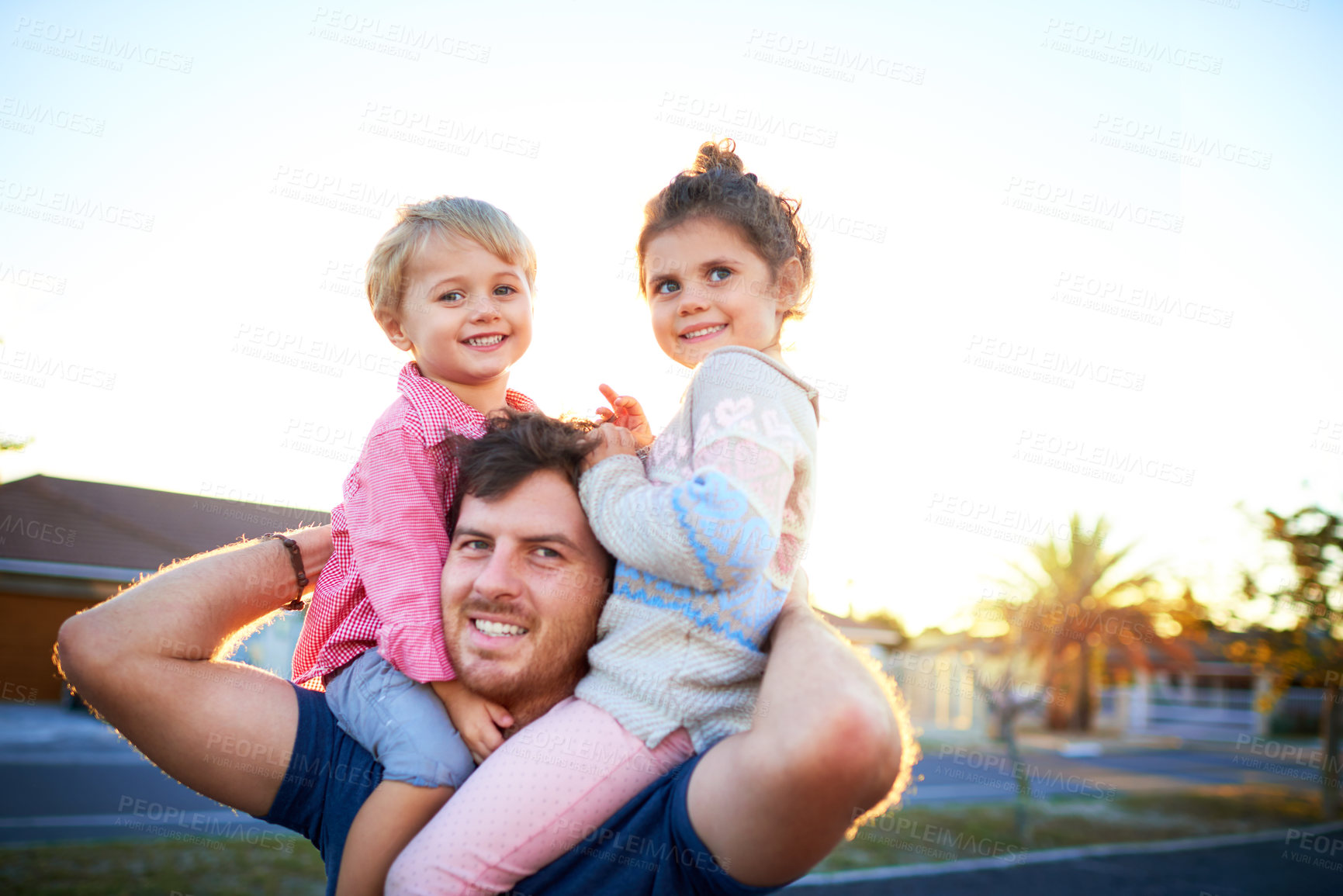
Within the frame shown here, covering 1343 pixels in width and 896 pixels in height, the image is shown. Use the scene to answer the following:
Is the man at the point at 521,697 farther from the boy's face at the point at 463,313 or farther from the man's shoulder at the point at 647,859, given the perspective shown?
the boy's face at the point at 463,313

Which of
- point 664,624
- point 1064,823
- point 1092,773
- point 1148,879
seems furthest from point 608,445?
point 1092,773

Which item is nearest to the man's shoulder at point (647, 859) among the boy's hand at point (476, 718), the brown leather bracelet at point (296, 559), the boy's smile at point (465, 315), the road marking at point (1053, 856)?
the boy's hand at point (476, 718)

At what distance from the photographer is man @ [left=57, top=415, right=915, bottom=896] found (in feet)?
5.30

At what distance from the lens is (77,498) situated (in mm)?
21953

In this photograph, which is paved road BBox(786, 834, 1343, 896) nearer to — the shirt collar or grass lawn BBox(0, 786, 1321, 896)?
grass lawn BBox(0, 786, 1321, 896)

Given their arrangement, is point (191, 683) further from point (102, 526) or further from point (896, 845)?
point (102, 526)

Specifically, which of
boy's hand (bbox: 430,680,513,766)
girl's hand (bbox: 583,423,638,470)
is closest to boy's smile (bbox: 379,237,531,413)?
girl's hand (bbox: 583,423,638,470)

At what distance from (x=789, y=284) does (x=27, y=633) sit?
25.6m

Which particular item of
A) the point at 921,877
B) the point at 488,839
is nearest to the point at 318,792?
the point at 488,839

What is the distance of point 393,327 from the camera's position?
297 centimetres

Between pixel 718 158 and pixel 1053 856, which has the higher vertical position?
pixel 718 158

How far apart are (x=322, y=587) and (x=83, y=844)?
12.6 metres

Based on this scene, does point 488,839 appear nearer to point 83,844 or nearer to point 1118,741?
point 83,844

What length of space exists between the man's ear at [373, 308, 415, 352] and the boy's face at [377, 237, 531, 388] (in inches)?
3.8
